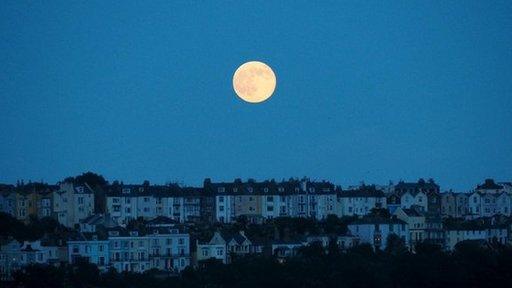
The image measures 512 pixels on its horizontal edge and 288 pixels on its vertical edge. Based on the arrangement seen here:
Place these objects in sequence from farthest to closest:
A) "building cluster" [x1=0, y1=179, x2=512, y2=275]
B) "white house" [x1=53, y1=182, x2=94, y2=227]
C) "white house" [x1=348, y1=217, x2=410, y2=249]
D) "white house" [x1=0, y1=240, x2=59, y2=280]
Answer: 1. "white house" [x1=53, y1=182, x2=94, y2=227]
2. "white house" [x1=348, y1=217, x2=410, y2=249]
3. "building cluster" [x1=0, y1=179, x2=512, y2=275]
4. "white house" [x1=0, y1=240, x2=59, y2=280]

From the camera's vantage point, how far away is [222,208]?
10062cm

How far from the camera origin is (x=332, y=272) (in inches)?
3091

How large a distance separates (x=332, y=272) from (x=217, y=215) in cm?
2301

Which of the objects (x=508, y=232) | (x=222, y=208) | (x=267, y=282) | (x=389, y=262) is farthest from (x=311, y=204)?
(x=267, y=282)

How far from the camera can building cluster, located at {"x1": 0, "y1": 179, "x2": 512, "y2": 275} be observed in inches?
3187

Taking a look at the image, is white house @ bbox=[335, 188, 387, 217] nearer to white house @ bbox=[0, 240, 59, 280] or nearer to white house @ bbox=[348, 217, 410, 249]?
white house @ bbox=[348, 217, 410, 249]

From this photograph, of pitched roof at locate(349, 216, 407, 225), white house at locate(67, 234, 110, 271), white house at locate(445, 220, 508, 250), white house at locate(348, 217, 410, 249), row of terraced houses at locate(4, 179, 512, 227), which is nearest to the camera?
white house at locate(67, 234, 110, 271)

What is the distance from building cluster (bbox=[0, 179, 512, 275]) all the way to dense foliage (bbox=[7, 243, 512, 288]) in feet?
12.1

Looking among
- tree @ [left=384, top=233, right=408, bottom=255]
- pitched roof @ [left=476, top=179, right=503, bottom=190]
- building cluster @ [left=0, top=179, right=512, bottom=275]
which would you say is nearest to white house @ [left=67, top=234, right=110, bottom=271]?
building cluster @ [left=0, top=179, right=512, bottom=275]

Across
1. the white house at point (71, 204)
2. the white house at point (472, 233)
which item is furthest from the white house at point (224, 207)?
the white house at point (472, 233)

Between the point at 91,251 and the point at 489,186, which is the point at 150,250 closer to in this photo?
the point at 91,251

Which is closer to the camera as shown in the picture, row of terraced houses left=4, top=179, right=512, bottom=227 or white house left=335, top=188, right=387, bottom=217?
row of terraced houses left=4, top=179, right=512, bottom=227

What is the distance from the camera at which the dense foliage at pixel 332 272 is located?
236 ft

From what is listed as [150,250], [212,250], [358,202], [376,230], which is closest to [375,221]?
[376,230]
